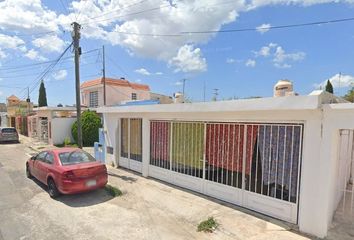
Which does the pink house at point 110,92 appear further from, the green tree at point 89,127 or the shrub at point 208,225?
the shrub at point 208,225

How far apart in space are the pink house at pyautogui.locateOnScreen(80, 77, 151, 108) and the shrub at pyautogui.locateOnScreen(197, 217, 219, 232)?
21547 millimetres

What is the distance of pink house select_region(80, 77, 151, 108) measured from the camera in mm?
25453

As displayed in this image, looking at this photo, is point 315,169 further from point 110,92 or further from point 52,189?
point 110,92

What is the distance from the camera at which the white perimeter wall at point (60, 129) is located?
19906mm

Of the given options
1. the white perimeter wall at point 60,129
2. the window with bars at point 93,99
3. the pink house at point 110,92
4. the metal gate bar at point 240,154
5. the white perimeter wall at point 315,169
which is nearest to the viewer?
the white perimeter wall at point 315,169

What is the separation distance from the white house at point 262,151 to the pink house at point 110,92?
16.8 meters

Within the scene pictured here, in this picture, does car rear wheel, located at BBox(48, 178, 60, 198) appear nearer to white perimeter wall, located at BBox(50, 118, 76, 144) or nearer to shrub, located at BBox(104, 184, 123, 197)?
shrub, located at BBox(104, 184, 123, 197)

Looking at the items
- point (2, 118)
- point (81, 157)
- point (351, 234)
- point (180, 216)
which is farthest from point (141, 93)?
point (2, 118)

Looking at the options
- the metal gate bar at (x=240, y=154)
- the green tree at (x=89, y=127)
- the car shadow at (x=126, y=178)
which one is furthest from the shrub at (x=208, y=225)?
the green tree at (x=89, y=127)

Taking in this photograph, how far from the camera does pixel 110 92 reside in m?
25.5

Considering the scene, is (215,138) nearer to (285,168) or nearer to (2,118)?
(285,168)

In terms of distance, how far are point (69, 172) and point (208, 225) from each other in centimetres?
427

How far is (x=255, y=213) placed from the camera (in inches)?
242

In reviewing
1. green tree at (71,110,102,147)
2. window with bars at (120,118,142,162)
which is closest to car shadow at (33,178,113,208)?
window with bars at (120,118,142,162)
